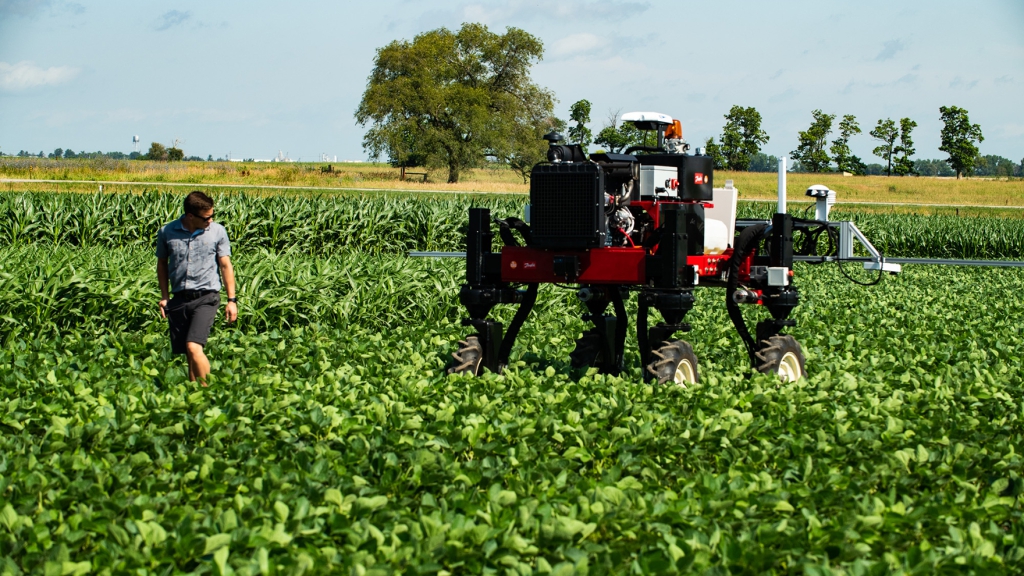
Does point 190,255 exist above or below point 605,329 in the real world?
above

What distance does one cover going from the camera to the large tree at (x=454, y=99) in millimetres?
57906

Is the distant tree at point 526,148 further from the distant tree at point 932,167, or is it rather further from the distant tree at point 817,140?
the distant tree at point 932,167

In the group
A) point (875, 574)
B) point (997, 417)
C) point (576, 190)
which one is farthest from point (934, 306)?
point (875, 574)

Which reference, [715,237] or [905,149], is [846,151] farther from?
[715,237]

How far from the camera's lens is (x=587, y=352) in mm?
8547

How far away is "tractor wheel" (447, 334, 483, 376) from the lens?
784 centimetres

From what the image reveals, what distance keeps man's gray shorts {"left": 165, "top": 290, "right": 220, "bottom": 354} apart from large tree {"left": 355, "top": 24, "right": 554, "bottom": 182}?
4934cm

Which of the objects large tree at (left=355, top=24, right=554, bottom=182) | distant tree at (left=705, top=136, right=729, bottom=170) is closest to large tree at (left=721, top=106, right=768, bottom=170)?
distant tree at (left=705, top=136, right=729, bottom=170)

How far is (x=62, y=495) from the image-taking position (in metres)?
4.89

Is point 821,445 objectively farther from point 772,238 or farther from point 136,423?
point 136,423

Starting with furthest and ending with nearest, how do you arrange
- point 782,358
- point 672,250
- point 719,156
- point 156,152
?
point 156,152 < point 719,156 < point 782,358 < point 672,250

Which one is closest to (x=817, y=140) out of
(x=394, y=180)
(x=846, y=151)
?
(x=846, y=151)

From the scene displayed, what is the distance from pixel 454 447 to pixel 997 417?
378cm

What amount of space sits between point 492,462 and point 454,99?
180ft
